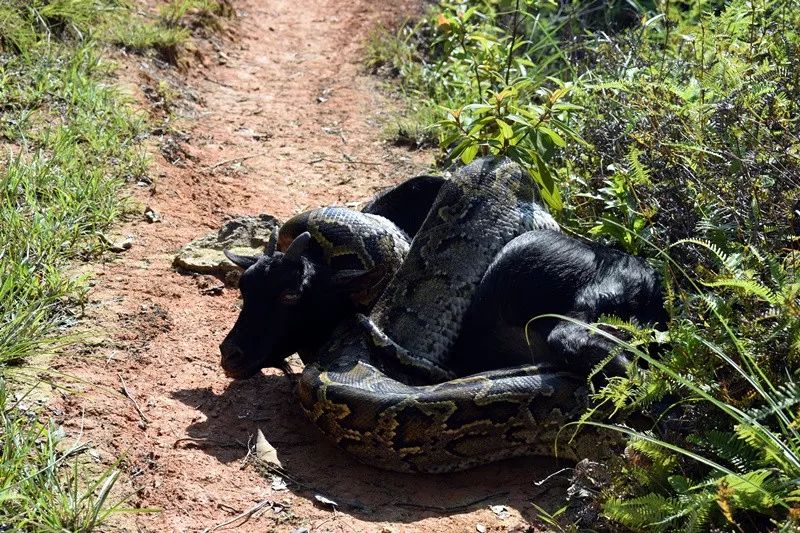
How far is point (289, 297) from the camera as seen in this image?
20.9ft

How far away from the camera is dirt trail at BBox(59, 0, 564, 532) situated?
5.18 m

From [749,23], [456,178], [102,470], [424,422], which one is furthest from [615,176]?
[102,470]

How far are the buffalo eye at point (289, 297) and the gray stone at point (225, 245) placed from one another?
123 cm

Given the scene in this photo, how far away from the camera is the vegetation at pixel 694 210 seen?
420 cm

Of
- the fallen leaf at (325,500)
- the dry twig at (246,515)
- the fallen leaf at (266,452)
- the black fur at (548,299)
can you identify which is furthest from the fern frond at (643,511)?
the fallen leaf at (266,452)

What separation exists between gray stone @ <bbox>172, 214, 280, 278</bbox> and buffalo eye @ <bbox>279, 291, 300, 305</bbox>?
48.5 inches

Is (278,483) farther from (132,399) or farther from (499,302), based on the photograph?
(499,302)

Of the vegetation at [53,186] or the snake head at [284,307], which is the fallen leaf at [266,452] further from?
the vegetation at [53,186]

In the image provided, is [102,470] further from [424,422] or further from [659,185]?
[659,185]

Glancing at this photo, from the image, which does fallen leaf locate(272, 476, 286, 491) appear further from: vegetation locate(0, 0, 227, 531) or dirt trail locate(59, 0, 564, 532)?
vegetation locate(0, 0, 227, 531)

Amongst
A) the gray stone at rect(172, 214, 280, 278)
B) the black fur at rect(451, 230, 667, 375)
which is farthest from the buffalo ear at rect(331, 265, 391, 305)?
the gray stone at rect(172, 214, 280, 278)

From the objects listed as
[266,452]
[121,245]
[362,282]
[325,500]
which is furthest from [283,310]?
[121,245]

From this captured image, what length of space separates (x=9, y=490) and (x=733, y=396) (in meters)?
3.40

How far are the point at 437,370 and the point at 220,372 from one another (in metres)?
1.48
